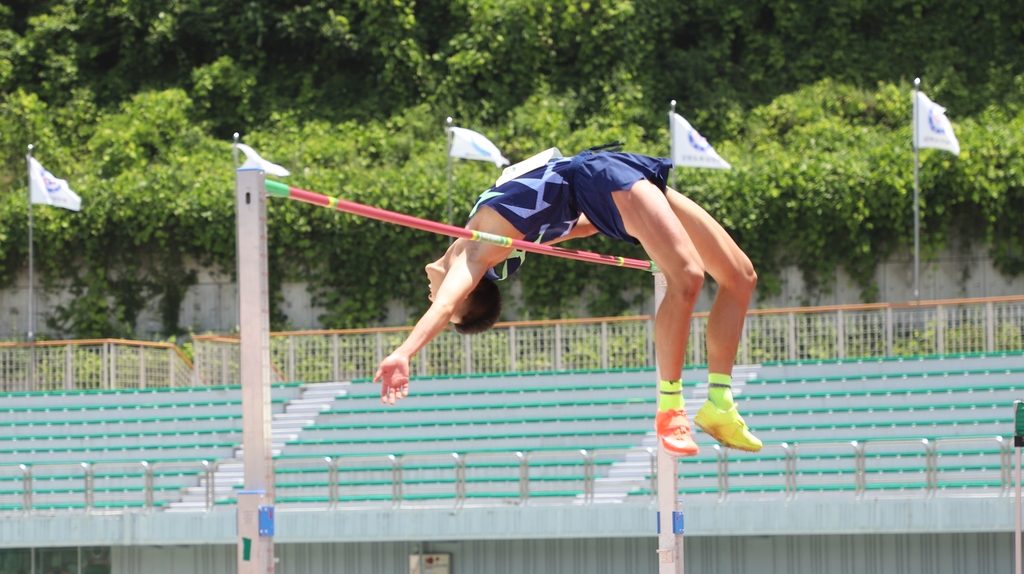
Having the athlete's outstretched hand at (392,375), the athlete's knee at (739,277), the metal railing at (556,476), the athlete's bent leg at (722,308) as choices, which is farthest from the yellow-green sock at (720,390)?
the metal railing at (556,476)

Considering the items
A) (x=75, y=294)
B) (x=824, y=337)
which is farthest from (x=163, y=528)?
(x=75, y=294)

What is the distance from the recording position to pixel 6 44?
21.7 m

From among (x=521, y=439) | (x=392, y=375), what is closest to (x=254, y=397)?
(x=392, y=375)

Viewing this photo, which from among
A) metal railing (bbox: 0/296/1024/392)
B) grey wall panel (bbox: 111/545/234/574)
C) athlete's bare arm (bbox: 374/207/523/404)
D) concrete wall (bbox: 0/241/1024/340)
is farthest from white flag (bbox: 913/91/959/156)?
athlete's bare arm (bbox: 374/207/523/404)

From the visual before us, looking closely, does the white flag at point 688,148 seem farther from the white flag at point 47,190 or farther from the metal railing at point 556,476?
the white flag at point 47,190

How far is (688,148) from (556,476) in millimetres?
4873

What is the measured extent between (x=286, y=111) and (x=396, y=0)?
2.42 meters

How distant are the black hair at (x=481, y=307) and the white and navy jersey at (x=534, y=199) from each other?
9.7 inches

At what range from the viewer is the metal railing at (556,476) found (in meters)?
10.2

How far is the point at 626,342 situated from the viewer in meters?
13.5

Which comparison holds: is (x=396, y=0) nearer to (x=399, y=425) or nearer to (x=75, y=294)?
(x=75, y=294)

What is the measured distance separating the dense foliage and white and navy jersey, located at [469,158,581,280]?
1334cm

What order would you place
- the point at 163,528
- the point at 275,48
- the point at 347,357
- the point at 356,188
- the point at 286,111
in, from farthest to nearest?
the point at 275,48
the point at 286,111
the point at 356,188
the point at 347,357
the point at 163,528

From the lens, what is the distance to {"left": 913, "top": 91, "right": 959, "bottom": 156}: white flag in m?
14.5
